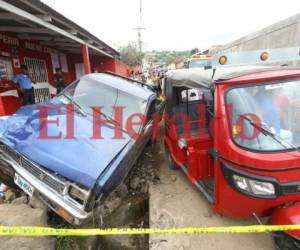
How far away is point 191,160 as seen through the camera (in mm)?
3574

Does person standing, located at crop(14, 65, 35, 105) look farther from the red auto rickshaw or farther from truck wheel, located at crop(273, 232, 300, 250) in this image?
truck wheel, located at crop(273, 232, 300, 250)

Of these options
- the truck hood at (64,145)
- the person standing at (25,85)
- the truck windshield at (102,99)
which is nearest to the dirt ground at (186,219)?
the truck hood at (64,145)

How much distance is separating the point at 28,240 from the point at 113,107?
233 cm

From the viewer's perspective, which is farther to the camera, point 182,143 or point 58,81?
point 58,81

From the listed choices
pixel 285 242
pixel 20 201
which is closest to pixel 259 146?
pixel 285 242

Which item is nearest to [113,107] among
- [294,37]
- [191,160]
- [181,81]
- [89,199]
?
[181,81]

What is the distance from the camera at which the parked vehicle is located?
2.60m

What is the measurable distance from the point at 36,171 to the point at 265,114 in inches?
105

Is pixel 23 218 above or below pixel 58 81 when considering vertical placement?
below

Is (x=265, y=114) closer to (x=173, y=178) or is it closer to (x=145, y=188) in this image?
(x=173, y=178)

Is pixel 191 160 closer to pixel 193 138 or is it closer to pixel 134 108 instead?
pixel 193 138

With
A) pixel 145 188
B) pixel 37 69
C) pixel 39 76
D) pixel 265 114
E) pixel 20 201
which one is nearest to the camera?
pixel 265 114

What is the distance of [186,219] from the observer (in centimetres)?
341

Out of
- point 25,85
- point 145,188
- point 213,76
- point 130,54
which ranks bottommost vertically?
point 145,188
